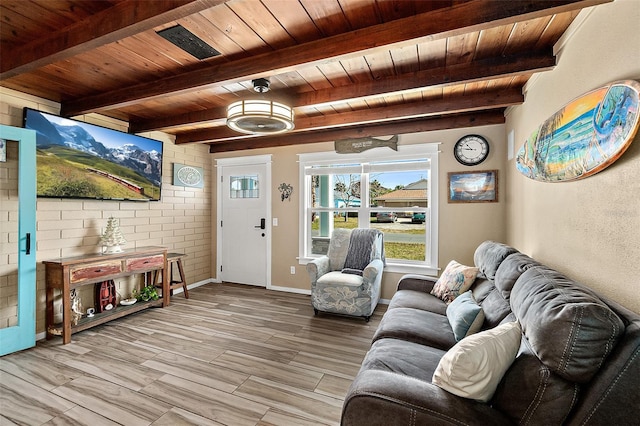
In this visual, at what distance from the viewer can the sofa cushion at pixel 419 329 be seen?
1845mm

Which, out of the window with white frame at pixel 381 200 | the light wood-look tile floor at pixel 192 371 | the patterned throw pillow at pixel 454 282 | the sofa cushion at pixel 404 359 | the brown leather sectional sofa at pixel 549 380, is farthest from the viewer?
the window with white frame at pixel 381 200

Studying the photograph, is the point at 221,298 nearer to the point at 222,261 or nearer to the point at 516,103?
the point at 222,261

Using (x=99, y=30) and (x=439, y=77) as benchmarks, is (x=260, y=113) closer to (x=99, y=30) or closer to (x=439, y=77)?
(x=99, y=30)

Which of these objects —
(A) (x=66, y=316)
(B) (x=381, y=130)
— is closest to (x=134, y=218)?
(A) (x=66, y=316)

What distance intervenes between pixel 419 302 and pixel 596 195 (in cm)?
147

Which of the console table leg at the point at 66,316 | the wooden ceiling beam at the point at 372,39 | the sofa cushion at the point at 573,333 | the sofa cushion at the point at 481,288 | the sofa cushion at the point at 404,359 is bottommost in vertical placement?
the console table leg at the point at 66,316

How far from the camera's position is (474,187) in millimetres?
3496

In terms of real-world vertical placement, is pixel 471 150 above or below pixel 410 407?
above

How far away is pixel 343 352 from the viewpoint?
2.61 m

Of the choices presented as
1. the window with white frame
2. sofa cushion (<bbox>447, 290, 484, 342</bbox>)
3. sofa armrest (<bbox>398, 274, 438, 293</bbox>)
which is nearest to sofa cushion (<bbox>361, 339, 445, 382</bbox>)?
sofa cushion (<bbox>447, 290, 484, 342</bbox>)

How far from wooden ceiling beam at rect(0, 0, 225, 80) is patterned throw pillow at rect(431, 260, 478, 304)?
2718 millimetres

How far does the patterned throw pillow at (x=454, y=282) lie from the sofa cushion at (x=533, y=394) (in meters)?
1.44

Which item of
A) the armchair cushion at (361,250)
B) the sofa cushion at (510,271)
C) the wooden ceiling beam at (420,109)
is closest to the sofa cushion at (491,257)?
the sofa cushion at (510,271)

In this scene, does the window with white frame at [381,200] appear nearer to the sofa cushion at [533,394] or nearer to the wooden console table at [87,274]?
the wooden console table at [87,274]
